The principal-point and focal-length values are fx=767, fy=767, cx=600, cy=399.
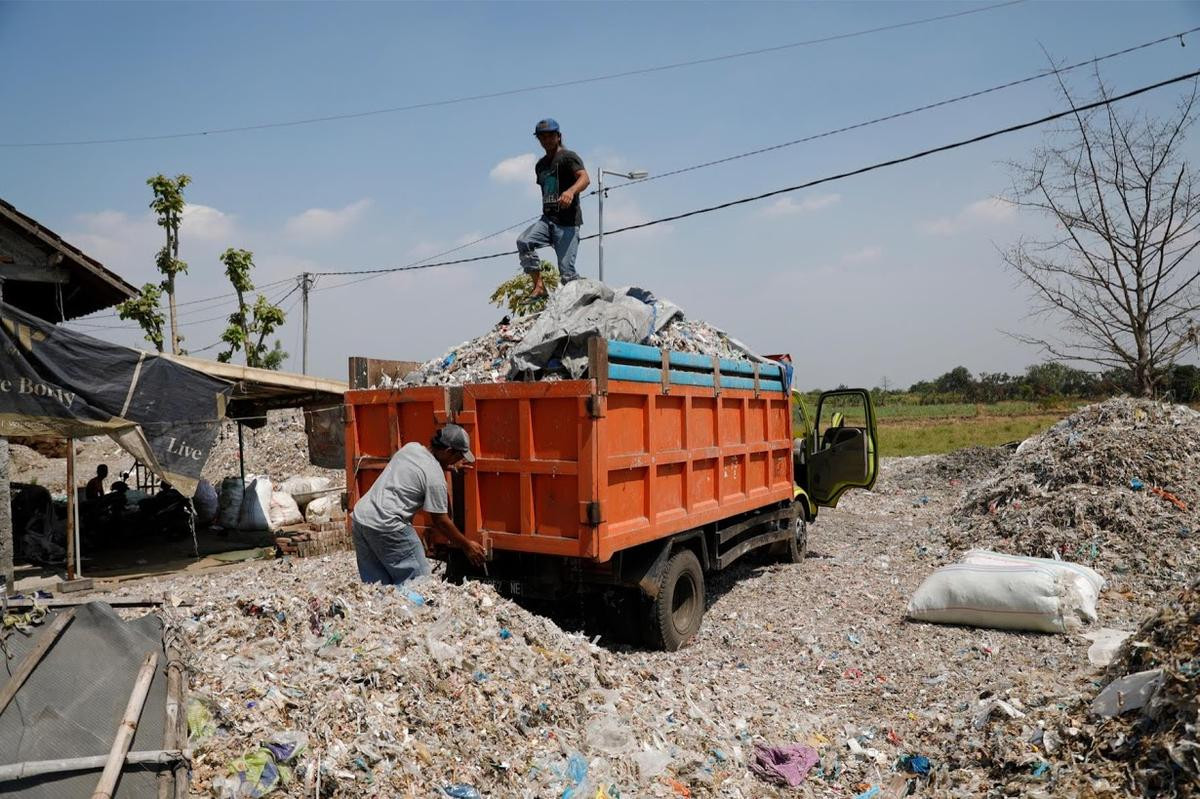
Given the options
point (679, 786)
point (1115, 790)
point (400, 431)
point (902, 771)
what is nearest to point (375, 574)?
point (400, 431)

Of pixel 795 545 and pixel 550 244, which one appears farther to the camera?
pixel 795 545

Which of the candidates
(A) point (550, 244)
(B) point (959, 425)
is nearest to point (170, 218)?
(A) point (550, 244)

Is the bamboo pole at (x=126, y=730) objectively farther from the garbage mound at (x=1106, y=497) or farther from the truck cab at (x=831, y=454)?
the garbage mound at (x=1106, y=497)

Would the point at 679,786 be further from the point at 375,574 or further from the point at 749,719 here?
the point at 375,574

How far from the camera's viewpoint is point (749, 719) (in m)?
4.53

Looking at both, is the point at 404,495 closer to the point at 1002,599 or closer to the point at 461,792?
the point at 461,792

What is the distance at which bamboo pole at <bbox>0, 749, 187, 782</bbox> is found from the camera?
257 cm

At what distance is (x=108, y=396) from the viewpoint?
8828mm

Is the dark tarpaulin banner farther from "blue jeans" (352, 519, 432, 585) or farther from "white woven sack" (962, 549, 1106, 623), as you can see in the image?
"white woven sack" (962, 549, 1106, 623)

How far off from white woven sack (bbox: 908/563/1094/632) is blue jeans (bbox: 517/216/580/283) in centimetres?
435

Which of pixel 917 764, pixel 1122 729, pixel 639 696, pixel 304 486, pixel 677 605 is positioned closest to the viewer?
pixel 1122 729

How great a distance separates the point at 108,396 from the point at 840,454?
8673mm

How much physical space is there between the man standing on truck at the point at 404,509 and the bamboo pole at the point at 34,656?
1674 millimetres

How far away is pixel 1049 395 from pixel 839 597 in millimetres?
43308
